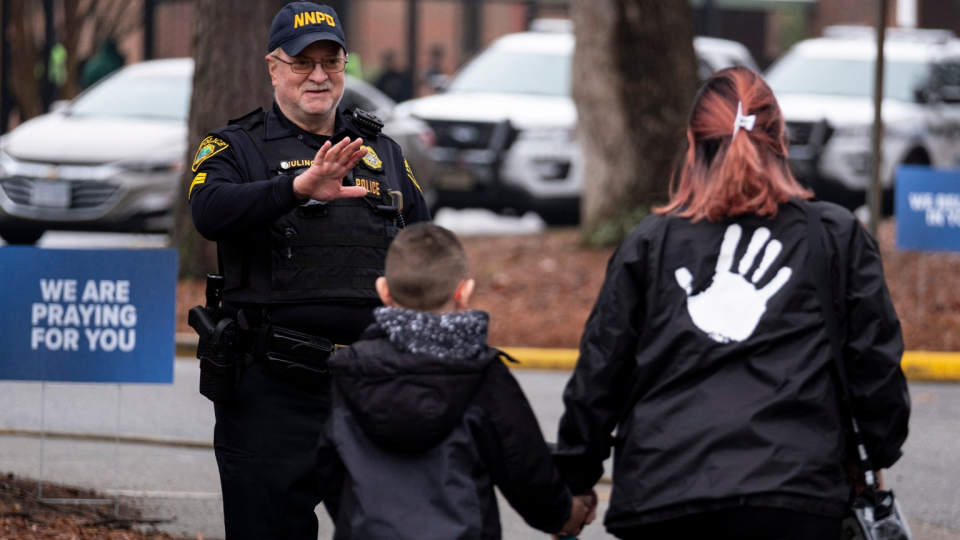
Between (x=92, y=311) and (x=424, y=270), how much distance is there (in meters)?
3.15

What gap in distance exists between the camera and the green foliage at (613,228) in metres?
12.7

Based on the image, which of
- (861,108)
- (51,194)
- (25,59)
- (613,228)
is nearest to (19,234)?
(51,194)

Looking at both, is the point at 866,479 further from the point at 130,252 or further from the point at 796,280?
the point at 130,252

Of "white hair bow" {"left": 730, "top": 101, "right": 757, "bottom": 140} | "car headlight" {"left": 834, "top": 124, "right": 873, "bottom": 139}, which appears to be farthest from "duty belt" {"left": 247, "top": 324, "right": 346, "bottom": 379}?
"car headlight" {"left": 834, "top": 124, "right": 873, "bottom": 139}

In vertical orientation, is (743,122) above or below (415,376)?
above

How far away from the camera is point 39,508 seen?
17.0 ft

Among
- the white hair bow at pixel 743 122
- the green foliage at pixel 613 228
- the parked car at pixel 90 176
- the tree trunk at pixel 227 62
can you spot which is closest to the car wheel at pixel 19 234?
the parked car at pixel 90 176

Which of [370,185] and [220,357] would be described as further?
[370,185]

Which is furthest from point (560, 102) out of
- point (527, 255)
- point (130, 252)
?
point (130, 252)

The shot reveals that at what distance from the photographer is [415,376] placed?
9.87 feet

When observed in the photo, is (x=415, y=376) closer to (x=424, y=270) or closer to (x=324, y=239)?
(x=424, y=270)

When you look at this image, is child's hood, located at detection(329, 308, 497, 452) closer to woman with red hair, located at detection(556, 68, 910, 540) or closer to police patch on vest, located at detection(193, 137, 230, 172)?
woman with red hair, located at detection(556, 68, 910, 540)

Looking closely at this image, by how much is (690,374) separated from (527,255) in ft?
32.2

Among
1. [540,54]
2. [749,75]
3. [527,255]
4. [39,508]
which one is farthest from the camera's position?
[540,54]
